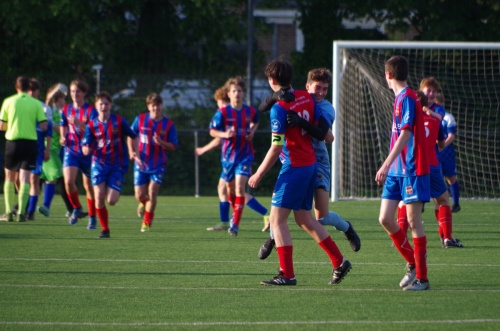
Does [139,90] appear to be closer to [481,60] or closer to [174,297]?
[481,60]

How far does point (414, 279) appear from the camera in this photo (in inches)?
310

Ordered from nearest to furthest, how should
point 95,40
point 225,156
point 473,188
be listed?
point 225,156 → point 473,188 → point 95,40

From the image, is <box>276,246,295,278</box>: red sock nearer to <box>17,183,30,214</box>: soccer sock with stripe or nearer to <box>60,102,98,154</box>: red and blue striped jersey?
<box>60,102,98,154</box>: red and blue striped jersey

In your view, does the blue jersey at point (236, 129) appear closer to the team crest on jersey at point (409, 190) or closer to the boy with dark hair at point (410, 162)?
the boy with dark hair at point (410, 162)

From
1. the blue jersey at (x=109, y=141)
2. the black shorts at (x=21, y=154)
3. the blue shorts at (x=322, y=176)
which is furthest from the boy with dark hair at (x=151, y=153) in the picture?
the blue shorts at (x=322, y=176)

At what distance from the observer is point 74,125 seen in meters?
13.4

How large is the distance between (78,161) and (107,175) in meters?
1.51

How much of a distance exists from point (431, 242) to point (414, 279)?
12.6ft

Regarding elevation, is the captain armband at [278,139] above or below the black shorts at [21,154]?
above

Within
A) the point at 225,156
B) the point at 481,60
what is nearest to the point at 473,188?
the point at 481,60

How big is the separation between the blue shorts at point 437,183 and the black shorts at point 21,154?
6.15 m

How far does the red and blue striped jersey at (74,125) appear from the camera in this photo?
1341 centimetres

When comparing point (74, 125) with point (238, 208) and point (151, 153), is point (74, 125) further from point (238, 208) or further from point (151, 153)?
point (238, 208)

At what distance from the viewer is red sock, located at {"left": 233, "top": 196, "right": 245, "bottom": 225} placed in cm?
1268
